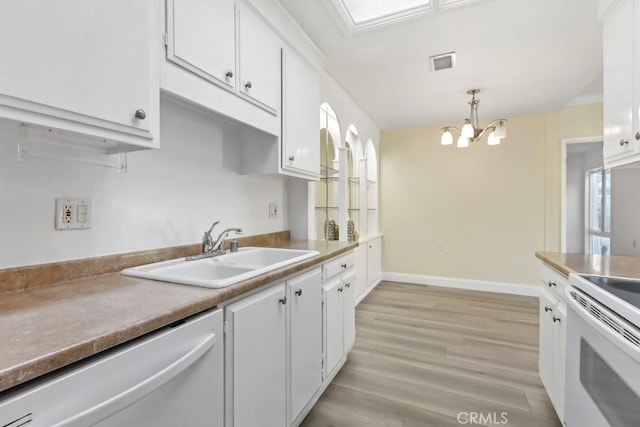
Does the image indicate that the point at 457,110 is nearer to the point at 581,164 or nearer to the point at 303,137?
the point at 303,137

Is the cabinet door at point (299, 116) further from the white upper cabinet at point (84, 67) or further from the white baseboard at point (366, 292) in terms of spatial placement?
the white baseboard at point (366, 292)

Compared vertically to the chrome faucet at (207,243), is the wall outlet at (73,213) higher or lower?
higher

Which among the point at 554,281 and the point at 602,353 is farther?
the point at 554,281

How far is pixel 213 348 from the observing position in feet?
3.02

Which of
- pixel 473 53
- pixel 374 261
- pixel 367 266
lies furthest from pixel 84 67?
pixel 374 261

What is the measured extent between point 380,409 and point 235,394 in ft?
3.53

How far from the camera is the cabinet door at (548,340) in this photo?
154 cm

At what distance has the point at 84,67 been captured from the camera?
Result: 2.82ft

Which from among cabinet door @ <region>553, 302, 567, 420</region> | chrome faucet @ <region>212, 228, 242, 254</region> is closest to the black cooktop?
cabinet door @ <region>553, 302, 567, 420</region>

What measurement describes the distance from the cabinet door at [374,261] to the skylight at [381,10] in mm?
2561

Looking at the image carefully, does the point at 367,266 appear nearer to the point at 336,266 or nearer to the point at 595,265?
the point at 336,266

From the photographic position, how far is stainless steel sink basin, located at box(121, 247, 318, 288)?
3.47 feet

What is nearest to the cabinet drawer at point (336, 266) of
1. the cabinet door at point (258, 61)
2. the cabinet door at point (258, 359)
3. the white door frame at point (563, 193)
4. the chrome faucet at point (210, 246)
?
the cabinet door at point (258, 359)

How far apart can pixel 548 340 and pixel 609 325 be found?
2.68 feet
